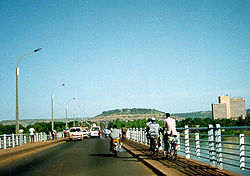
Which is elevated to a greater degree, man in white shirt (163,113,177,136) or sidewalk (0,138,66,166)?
man in white shirt (163,113,177,136)

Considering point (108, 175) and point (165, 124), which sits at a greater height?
point (165, 124)

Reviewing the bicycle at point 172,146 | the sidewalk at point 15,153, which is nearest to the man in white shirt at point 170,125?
the bicycle at point 172,146

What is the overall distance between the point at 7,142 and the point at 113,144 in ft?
52.6

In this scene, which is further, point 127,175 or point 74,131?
point 74,131

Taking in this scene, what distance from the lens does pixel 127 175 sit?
11484 mm

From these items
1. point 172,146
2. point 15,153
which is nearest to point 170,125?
point 172,146

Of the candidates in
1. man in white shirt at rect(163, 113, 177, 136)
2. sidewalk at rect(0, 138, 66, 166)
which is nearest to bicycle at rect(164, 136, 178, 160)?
man in white shirt at rect(163, 113, 177, 136)

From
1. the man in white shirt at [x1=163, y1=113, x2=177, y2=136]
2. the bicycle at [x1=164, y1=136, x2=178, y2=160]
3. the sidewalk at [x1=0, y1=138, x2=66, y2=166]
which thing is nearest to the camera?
the bicycle at [x1=164, y1=136, x2=178, y2=160]

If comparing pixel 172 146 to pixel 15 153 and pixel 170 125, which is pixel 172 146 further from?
pixel 15 153

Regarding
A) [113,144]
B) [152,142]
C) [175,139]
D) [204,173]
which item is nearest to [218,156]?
[204,173]

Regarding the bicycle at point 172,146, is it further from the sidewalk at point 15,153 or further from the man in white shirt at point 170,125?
the sidewalk at point 15,153

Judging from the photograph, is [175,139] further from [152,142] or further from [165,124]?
[152,142]

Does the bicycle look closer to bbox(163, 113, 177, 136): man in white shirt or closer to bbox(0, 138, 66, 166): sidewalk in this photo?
bbox(163, 113, 177, 136): man in white shirt

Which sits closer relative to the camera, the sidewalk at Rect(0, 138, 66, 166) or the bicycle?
the bicycle
